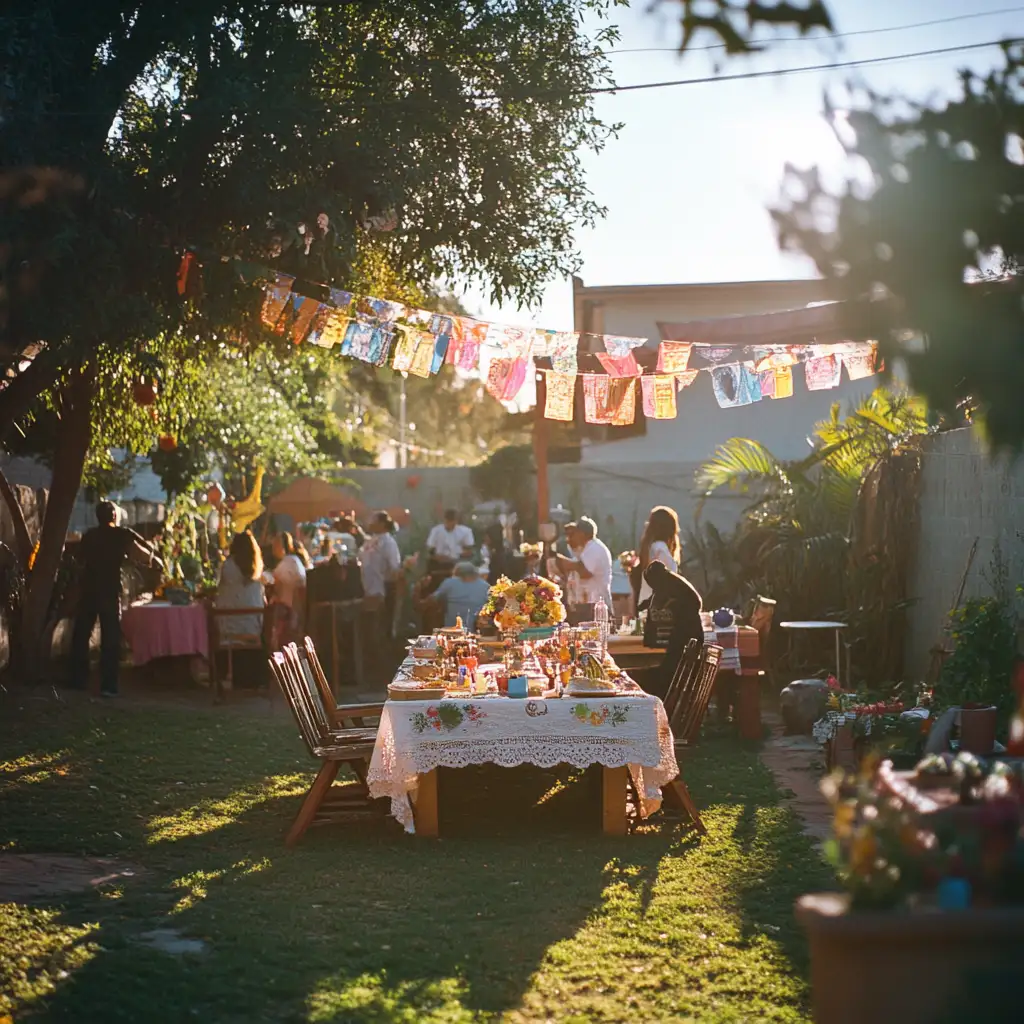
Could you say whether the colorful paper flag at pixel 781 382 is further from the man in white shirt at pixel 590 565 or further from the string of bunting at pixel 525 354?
the man in white shirt at pixel 590 565

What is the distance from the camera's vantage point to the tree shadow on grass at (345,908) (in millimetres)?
5352

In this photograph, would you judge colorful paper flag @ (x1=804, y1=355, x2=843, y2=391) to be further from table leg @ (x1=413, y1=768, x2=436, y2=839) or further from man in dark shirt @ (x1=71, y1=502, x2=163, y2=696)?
man in dark shirt @ (x1=71, y1=502, x2=163, y2=696)

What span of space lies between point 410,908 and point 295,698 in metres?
1.96

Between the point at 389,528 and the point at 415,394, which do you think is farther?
the point at 415,394

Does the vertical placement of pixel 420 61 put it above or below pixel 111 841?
above

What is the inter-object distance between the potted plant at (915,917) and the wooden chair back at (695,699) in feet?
16.6

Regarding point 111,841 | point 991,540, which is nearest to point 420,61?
point 991,540

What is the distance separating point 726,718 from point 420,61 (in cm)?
615

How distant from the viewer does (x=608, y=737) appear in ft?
25.9

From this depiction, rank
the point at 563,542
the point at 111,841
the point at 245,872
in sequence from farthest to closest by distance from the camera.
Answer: the point at 563,542
the point at 111,841
the point at 245,872

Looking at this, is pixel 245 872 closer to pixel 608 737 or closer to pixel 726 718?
pixel 608 737

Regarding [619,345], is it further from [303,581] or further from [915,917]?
[915,917]

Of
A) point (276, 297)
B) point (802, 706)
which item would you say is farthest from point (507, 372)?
point (802, 706)

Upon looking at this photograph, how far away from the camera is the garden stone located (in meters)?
12.1
